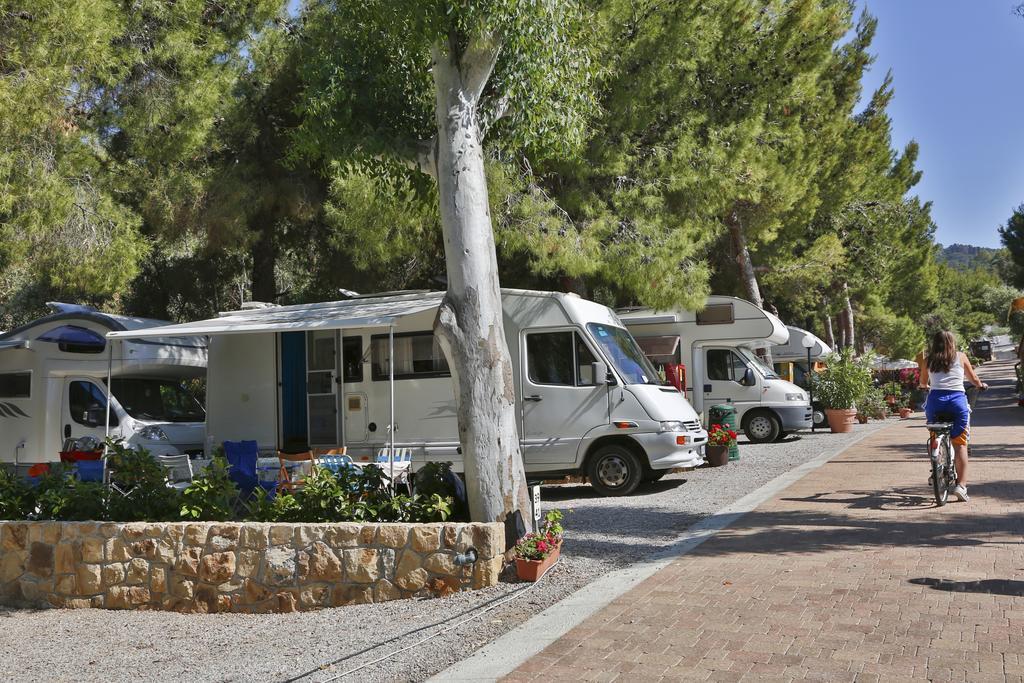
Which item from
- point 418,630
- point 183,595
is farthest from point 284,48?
point 418,630

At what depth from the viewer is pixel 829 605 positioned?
18.3 feet

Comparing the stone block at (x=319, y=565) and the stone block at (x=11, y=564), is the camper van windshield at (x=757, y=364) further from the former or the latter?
the stone block at (x=11, y=564)

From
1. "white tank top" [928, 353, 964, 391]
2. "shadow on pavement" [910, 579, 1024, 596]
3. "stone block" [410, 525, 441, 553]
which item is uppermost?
"white tank top" [928, 353, 964, 391]

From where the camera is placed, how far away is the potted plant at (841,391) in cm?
2155

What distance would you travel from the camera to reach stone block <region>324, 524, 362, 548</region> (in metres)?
6.91

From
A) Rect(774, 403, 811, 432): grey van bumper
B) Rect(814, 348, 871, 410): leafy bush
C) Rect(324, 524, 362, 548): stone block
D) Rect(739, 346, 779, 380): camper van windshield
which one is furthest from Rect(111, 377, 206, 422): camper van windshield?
Rect(814, 348, 871, 410): leafy bush

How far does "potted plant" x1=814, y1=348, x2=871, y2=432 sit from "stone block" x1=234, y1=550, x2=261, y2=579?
1722 cm

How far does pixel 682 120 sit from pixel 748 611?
39.5 feet

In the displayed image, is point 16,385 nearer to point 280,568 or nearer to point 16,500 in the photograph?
point 16,500

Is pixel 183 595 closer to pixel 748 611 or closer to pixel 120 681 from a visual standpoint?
pixel 120 681

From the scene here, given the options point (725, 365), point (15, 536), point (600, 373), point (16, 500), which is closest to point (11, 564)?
point (15, 536)

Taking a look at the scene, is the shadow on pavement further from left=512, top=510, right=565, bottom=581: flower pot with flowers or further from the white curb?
left=512, top=510, right=565, bottom=581: flower pot with flowers

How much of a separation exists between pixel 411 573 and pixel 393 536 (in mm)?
298

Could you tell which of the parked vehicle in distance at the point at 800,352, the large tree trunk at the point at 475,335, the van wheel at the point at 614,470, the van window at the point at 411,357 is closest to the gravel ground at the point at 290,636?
the large tree trunk at the point at 475,335
